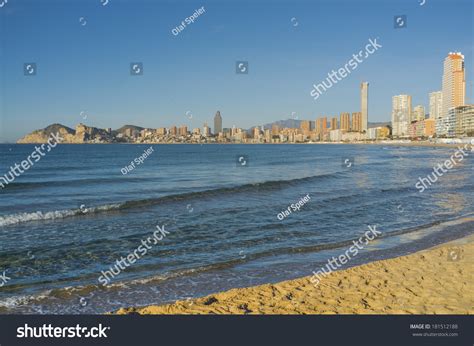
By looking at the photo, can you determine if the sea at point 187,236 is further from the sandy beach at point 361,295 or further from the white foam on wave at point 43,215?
the sandy beach at point 361,295

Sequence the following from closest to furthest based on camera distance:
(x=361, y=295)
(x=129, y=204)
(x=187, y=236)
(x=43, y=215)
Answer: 1. (x=361, y=295)
2. (x=187, y=236)
3. (x=43, y=215)
4. (x=129, y=204)

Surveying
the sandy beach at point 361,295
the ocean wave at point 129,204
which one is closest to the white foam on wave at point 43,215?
the ocean wave at point 129,204

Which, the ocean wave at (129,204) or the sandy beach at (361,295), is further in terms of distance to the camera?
the ocean wave at (129,204)

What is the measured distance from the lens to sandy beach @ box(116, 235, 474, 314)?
9.02 metres

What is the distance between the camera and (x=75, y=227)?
1892 centimetres

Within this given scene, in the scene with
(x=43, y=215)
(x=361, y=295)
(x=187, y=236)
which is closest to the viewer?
(x=361, y=295)

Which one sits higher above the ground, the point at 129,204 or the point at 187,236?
the point at 129,204

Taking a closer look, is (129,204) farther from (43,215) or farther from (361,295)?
(361,295)

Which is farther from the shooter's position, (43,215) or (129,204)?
(129,204)

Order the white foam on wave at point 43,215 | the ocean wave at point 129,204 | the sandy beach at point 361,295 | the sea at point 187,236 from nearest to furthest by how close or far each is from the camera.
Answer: the sandy beach at point 361,295, the sea at point 187,236, the white foam on wave at point 43,215, the ocean wave at point 129,204

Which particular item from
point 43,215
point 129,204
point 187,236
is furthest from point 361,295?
point 129,204

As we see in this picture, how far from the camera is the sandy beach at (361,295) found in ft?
29.6

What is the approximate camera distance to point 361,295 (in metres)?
9.93

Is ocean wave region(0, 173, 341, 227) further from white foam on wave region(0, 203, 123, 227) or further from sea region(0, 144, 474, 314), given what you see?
sea region(0, 144, 474, 314)
